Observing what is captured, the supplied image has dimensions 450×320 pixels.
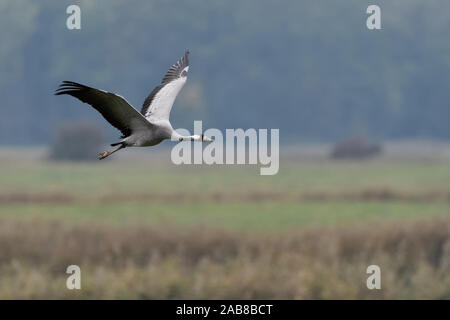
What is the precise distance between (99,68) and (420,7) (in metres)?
56.5

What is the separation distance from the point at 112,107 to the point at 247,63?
118 m

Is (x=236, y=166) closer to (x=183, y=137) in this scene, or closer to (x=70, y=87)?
(x=70, y=87)

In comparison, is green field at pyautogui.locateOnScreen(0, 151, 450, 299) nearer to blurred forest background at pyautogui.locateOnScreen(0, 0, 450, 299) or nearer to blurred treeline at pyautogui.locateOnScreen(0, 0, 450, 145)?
blurred forest background at pyautogui.locateOnScreen(0, 0, 450, 299)

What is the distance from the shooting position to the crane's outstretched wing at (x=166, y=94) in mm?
6860

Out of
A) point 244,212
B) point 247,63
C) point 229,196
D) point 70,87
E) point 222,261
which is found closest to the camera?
point 70,87

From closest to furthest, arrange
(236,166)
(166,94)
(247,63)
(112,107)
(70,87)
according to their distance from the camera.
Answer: (112,107) → (70,87) → (166,94) → (236,166) → (247,63)

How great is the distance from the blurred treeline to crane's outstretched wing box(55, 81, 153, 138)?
91329 millimetres

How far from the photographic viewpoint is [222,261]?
20.6 metres

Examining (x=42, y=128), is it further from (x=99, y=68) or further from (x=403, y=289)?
(x=403, y=289)

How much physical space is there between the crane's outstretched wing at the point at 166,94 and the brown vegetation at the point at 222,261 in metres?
10.4

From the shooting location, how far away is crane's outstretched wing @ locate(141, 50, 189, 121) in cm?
686

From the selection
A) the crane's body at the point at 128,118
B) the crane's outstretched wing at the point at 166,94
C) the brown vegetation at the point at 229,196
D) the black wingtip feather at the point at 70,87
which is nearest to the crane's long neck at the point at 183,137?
the crane's body at the point at 128,118

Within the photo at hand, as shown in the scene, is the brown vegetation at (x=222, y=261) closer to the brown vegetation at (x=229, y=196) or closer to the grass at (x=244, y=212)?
the grass at (x=244, y=212)

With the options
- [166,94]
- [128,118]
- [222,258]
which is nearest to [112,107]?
[128,118]
